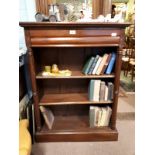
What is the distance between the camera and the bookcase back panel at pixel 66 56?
7.11ft

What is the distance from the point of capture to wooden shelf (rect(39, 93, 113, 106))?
6.81ft

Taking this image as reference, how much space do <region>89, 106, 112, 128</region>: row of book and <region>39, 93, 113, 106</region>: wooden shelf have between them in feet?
0.34

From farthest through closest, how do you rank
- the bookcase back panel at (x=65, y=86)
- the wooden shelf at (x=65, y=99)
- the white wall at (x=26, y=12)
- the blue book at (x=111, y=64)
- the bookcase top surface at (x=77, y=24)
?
the bookcase back panel at (x=65, y=86)
the white wall at (x=26, y=12)
the wooden shelf at (x=65, y=99)
the blue book at (x=111, y=64)
the bookcase top surface at (x=77, y=24)

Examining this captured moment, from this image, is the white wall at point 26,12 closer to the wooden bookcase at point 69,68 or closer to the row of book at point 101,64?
the wooden bookcase at point 69,68

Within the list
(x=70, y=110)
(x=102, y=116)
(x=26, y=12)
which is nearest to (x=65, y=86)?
(x=70, y=110)

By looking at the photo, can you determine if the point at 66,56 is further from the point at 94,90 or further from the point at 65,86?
the point at 94,90

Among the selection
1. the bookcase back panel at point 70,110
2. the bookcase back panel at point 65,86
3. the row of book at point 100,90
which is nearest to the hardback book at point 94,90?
the row of book at point 100,90

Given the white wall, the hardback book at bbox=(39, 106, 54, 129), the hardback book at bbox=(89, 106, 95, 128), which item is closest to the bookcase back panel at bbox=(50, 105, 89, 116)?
the hardback book at bbox=(39, 106, 54, 129)

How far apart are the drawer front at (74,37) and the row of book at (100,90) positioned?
440mm

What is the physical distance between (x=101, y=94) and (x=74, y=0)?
3.80ft
